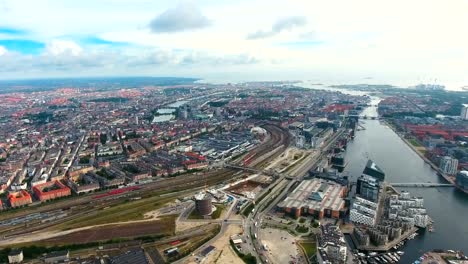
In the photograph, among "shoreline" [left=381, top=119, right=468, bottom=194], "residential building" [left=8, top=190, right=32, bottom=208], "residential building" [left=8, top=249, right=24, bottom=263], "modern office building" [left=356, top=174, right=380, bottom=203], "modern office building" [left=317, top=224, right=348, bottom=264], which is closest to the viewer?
"modern office building" [left=317, top=224, right=348, bottom=264]

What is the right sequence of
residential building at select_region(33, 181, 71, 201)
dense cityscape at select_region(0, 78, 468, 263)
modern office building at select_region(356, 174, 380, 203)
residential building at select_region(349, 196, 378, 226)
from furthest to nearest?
residential building at select_region(33, 181, 71, 201)
modern office building at select_region(356, 174, 380, 203)
residential building at select_region(349, 196, 378, 226)
dense cityscape at select_region(0, 78, 468, 263)

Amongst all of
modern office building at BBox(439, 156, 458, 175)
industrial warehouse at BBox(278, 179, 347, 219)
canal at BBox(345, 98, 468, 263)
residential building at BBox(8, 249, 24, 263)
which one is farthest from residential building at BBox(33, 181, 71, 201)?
modern office building at BBox(439, 156, 458, 175)

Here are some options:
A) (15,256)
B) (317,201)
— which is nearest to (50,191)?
(15,256)

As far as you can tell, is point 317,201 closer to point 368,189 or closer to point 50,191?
point 368,189

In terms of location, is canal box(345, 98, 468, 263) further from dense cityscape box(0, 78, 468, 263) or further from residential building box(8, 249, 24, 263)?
residential building box(8, 249, 24, 263)

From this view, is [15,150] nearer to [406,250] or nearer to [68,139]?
[68,139]

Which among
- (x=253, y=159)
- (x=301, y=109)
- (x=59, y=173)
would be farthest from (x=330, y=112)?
(x=59, y=173)

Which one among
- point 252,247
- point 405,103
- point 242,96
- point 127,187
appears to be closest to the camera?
point 252,247
